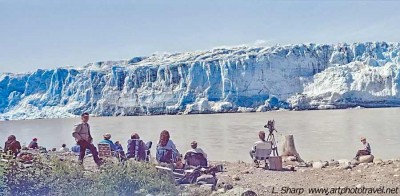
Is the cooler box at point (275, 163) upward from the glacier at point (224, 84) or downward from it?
downward

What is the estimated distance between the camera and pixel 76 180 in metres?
5.23

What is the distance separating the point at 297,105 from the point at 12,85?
4423cm

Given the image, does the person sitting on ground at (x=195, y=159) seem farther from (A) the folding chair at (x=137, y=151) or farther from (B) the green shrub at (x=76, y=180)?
(B) the green shrub at (x=76, y=180)

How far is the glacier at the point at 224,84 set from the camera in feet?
213

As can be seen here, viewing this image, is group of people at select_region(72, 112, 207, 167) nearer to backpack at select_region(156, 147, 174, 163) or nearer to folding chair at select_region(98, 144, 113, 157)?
backpack at select_region(156, 147, 174, 163)

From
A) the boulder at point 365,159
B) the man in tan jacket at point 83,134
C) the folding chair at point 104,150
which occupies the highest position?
the man in tan jacket at point 83,134

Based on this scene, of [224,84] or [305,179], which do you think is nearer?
[305,179]

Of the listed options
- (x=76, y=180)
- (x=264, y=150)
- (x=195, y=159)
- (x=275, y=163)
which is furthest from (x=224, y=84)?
(x=76, y=180)

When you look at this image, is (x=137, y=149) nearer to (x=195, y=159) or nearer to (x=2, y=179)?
(x=195, y=159)

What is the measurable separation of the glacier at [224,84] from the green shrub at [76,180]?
59.7 meters

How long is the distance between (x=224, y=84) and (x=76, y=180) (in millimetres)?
61762

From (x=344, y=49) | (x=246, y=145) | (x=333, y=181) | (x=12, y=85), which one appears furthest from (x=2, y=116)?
(x=333, y=181)

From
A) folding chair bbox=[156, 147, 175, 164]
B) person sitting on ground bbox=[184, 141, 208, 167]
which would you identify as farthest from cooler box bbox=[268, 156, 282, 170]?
folding chair bbox=[156, 147, 175, 164]

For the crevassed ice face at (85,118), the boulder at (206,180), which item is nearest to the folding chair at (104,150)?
the crevassed ice face at (85,118)
